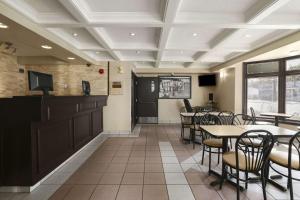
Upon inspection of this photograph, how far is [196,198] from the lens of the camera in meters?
2.33

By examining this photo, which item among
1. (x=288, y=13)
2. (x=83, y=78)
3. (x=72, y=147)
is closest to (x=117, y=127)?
(x=83, y=78)

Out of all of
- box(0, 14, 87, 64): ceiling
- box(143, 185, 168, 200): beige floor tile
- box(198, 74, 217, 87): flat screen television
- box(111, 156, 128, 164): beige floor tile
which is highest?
box(0, 14, 87, 64): ceiling

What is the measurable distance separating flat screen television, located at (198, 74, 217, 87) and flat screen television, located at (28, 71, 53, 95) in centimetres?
651

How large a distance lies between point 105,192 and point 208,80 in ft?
22.7

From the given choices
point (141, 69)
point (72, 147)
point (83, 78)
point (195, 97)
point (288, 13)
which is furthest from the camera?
point (195, 97)

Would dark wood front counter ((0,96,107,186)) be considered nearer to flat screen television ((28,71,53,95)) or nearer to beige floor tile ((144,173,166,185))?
flat screen television ((28,71,53,95))

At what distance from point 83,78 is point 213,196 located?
4972 mm

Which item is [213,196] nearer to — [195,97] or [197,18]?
[197,18]

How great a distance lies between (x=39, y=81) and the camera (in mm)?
3004

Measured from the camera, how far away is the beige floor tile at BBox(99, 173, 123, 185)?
2.77 metres

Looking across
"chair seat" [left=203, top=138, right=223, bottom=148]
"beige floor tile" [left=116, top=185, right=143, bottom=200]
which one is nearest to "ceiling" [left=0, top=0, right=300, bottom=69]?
"chair seat" [left=203, top=138, right=223, bottom=148]

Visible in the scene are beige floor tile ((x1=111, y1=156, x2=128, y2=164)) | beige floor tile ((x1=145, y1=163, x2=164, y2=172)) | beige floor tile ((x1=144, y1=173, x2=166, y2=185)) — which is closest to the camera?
beige floor tile ((x1=144, y1=173, x2=166, y2=185))

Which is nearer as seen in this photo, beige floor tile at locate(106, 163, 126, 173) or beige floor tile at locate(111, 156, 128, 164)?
beige floor tile at locate(106, 163, 126, 173)

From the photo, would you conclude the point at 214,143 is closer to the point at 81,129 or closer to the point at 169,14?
the point at 169,14
